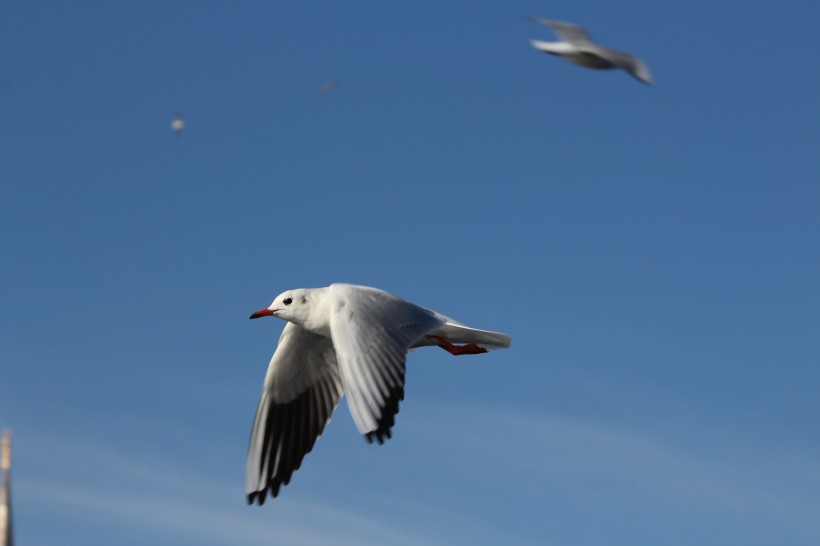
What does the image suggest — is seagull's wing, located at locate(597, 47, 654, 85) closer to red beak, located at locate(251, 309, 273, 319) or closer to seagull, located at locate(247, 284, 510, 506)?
seagull, located at locate(247, 284, 510, 506)

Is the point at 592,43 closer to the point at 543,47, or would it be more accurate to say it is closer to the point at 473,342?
the point at 543,47

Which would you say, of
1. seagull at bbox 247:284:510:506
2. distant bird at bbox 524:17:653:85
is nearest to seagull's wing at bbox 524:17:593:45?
distant bird at bbox 524:17:653:85

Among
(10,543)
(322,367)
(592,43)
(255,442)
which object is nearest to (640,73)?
(592,43)

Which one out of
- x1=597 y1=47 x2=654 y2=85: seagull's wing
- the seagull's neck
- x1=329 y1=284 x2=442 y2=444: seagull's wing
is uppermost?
x1=597 y1=47 x2=654 y2=85: seagull's wing

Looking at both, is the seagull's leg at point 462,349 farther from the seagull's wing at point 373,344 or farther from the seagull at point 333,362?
the seagull's wing at point 373,344

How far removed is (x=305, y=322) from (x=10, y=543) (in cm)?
6374

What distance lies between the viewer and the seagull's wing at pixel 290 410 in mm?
14914

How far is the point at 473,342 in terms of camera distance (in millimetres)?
14133

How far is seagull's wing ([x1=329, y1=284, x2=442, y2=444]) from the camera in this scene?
11.4 metres

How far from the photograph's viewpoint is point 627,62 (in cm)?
1253

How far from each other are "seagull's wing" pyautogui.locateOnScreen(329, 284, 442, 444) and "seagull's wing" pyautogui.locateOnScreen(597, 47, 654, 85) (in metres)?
3.08

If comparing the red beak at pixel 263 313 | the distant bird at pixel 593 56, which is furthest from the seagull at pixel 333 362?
the distant bird at pixel 593 56

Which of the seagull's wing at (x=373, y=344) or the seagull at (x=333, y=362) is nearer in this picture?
the seagull's wing at (x=373, y=344)

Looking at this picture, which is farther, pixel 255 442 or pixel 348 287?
pixel 255 442
